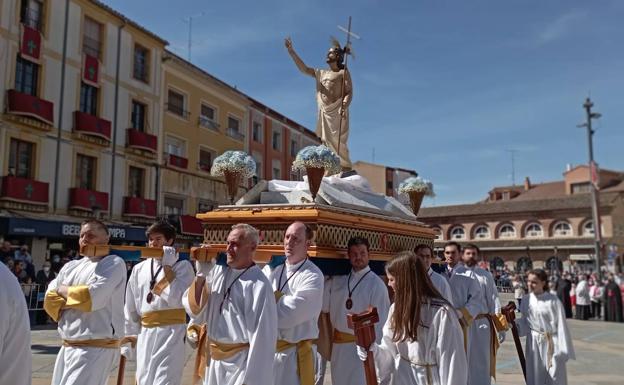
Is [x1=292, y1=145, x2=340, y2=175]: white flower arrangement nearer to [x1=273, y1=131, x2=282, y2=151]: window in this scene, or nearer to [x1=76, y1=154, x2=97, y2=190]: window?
[x1=76, y1=154, x2=97, y2=190]: window

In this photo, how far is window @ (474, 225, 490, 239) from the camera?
46906mm

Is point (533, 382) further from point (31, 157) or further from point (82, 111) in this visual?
point (82, 111)

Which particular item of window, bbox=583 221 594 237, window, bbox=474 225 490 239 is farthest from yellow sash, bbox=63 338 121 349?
window, bbox=474 225 490 239

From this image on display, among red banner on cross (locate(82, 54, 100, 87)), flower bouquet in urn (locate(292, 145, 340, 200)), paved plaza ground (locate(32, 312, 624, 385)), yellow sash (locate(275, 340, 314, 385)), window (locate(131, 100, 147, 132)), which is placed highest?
red banner on cross (locate(82, 54, 100, 87))

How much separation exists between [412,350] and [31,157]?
18076 millimetres

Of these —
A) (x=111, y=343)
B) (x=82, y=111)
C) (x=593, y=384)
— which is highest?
(x=82, y=111)

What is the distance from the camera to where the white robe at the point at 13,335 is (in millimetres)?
2125

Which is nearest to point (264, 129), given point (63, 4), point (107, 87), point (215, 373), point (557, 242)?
point (107, 87)

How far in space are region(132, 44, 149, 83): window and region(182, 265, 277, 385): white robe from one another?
823 inches

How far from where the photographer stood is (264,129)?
106 ft

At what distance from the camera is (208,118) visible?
90.6ft

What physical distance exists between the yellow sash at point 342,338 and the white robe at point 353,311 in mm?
25

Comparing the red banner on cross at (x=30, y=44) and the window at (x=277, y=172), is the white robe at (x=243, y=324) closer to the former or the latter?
the red banner on cross at (x=30, y=44)

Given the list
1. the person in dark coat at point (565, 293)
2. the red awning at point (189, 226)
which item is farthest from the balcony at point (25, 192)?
the person in dark coat at point (565, 293)
